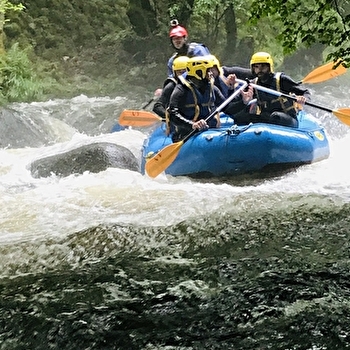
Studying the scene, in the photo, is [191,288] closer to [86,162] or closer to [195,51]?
[86,162]

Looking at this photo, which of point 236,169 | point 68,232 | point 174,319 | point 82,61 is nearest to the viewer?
point 174,319

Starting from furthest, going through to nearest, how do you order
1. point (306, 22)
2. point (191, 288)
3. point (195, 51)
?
point (195, 51) → point (191, 288) → point (306, 22)

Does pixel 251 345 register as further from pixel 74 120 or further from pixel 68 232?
pixel 74 120

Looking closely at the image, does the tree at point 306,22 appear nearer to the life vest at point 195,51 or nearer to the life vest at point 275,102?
the life vest at point 275,102

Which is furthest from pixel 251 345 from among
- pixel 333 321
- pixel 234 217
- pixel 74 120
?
pixel 74 120

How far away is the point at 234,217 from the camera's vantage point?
3928 mm

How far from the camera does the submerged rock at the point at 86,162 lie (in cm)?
613

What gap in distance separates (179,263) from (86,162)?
3326 millimetres

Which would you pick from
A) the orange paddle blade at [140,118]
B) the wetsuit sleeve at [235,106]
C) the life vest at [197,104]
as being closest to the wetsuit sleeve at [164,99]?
the life vest at [197,104]

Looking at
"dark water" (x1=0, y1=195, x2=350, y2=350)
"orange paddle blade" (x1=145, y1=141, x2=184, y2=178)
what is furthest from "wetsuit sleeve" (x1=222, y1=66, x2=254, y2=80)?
"dark water" (x1=0, y1=195, x2=350, y2=350)

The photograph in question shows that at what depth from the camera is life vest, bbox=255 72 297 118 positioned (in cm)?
579

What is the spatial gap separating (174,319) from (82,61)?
10.7 metres

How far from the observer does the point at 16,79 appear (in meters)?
9.77

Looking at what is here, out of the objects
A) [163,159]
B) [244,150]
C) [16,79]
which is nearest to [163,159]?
[163,159]
